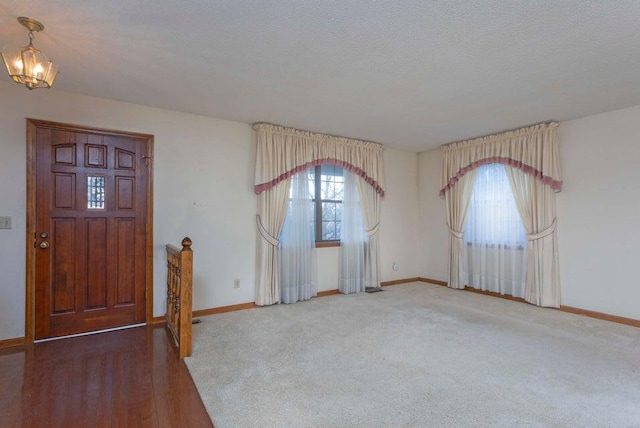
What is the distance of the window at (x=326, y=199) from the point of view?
4836 mm

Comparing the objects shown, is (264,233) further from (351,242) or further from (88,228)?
(88,228)

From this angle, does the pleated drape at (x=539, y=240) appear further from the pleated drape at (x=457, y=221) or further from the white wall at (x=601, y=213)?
the pleated drape at (x=457, y=221)

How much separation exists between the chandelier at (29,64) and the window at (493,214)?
16.9 ft

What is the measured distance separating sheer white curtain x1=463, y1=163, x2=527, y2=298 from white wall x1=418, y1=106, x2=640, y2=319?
507mm

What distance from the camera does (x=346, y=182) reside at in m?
5.03

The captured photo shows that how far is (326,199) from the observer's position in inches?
194

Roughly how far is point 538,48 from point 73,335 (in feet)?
16.0

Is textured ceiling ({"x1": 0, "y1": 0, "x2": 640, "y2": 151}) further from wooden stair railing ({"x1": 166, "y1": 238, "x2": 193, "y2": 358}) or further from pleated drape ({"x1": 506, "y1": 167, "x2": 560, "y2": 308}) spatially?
wooden stair railing ({"x1": 166, "y1": 238, "x2": 193, "y2": 358})

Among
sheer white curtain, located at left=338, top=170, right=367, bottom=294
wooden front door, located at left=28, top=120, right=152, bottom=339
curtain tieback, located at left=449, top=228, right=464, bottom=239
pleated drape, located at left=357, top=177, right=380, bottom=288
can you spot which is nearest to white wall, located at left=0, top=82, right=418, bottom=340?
wooden front door, located at left=28, top=120, right=152, bottom=339

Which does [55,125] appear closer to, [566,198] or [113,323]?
[113,323]

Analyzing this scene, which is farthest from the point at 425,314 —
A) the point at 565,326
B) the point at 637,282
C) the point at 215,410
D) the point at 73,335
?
the point at 73,335

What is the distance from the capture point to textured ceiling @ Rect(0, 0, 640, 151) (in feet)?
6.39

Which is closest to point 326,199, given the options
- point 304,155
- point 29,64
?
point 304,155

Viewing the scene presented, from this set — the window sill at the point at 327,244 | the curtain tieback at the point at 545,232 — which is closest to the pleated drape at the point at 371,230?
the window sill at the point at 327,244
